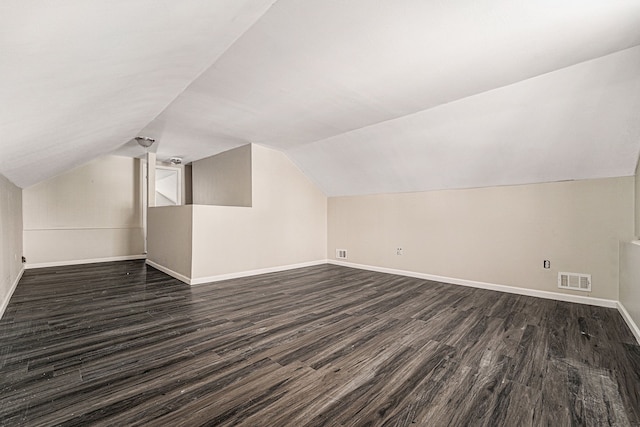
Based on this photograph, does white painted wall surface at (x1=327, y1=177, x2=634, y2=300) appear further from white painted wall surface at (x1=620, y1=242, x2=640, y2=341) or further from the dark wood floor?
the dark wood floor

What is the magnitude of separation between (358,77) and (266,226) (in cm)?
321

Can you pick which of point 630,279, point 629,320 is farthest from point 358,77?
point 629,320

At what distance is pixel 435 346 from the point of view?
2.18 metres

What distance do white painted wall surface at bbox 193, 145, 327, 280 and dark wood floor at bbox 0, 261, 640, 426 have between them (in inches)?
40.5

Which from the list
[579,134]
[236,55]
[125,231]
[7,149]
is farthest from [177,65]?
[125,231]

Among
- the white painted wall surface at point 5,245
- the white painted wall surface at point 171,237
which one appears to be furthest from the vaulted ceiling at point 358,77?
the white painted wall surface at point 171,237

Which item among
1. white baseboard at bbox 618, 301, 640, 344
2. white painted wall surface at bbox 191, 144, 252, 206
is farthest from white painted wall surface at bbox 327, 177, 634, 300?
white painted wall surface at bbox 191, 144, 252, 206

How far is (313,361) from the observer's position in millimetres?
1951

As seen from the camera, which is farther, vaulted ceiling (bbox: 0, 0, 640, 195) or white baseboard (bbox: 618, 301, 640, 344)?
white baseboard (bbox: 618, 301, 640, 344)

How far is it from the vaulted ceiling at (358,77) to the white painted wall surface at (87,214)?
3065 millimetres

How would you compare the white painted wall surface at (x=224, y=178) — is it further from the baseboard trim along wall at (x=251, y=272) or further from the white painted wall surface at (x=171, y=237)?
the baseboard trim along wall at (x=251, y=272)

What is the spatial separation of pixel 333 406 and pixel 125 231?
6647 millimetres

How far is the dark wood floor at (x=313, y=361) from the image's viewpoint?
1.44 meters

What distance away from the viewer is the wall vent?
324 cm
